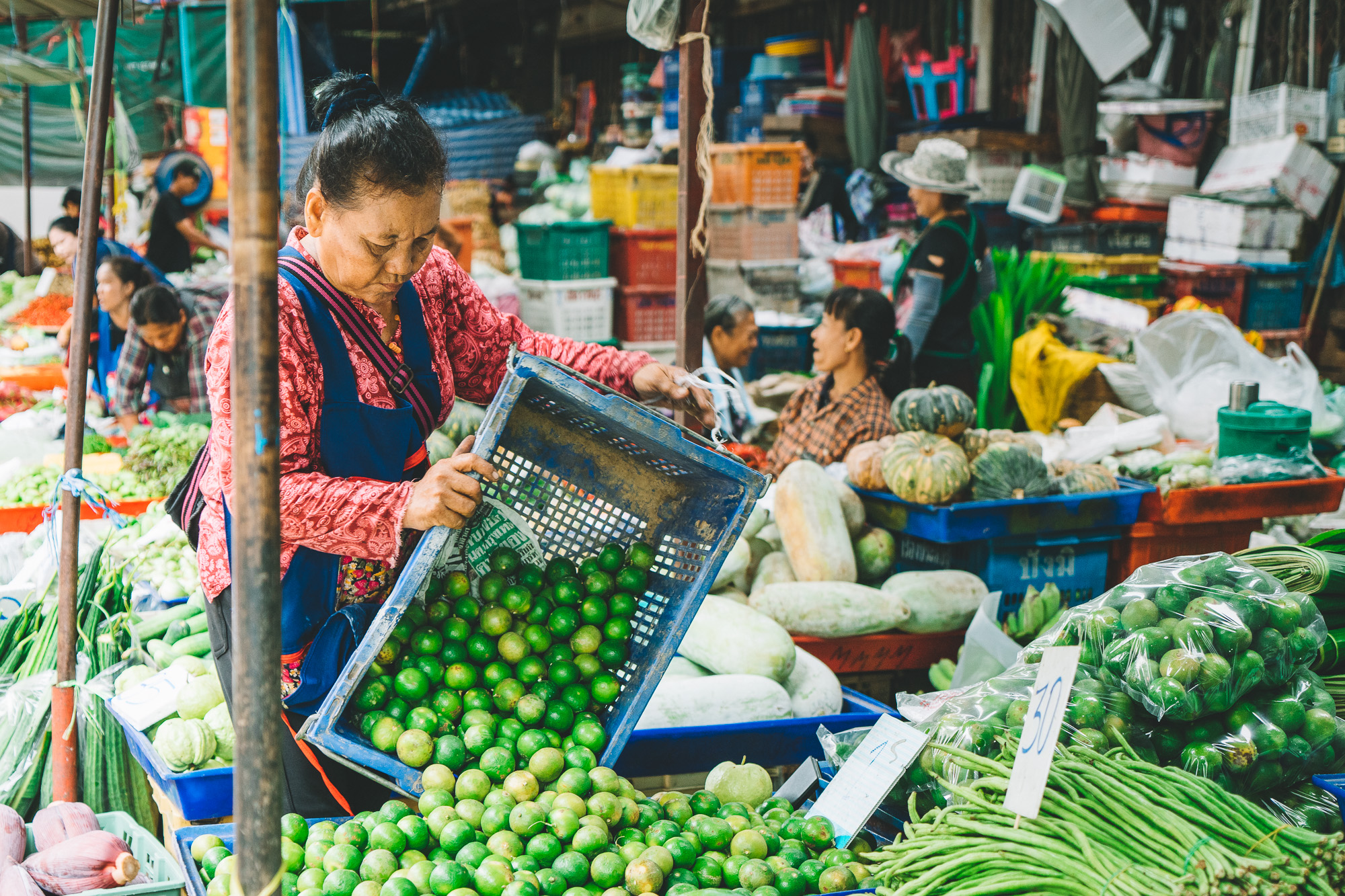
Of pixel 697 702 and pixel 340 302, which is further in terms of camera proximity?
pixel 697 702

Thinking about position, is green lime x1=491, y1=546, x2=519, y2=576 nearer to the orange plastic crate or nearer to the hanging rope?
the hanging rope

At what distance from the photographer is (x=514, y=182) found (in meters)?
10.3

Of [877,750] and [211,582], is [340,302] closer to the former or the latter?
[211,582]

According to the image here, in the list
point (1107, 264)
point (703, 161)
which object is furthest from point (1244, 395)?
point (1107, 264)

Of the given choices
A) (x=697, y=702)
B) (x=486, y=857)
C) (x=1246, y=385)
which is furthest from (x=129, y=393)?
(x=1246, y=385)

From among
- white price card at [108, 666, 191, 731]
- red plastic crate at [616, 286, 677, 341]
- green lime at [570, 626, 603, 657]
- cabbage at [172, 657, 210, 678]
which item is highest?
red plastic crate at [616, 286, 677, 341]

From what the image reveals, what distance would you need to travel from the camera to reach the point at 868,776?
2076mm

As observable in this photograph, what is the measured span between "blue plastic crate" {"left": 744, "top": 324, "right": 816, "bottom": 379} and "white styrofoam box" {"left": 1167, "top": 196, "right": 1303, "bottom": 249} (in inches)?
103

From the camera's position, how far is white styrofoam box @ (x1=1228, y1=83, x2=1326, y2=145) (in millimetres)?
6656

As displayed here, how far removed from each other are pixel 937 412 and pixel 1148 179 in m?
4.55

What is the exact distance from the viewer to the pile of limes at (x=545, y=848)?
68.2 inches

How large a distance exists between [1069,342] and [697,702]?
4.53 meters

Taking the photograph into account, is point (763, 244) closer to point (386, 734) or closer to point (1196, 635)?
point (1196, 635)

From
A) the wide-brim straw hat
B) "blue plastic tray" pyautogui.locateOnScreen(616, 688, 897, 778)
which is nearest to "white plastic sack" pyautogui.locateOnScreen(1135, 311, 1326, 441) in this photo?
the wide-brim straw hat
